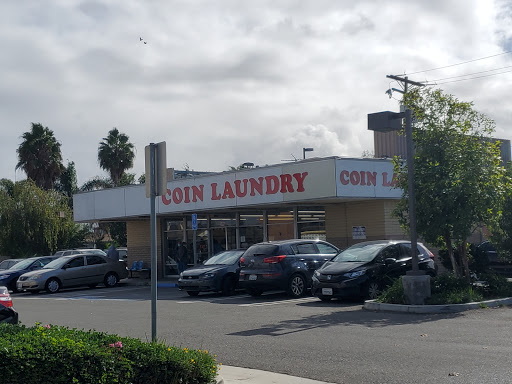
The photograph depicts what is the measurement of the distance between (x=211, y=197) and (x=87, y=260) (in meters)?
5.86

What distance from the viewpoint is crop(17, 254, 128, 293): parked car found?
26.2 meters

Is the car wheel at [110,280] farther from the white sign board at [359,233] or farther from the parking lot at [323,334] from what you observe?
the white sign board at [359,233]

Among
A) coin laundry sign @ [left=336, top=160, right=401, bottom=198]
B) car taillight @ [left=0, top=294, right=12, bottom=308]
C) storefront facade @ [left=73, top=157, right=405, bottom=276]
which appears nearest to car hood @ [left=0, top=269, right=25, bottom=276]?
storefront facade @ [left=73, top=157, right=405, bottom=276]

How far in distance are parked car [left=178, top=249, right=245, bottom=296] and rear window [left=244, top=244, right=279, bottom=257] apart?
50.5 inches

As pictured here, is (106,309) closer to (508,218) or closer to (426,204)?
(426,204)

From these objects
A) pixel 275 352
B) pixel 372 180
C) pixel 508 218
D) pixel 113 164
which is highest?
pixel 113 164

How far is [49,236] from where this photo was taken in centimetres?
4047

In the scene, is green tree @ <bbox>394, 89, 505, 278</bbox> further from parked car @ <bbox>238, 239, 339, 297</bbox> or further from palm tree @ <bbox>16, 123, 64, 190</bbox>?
palm tree @ <bbox>16, 123, 64, 190</bbox>

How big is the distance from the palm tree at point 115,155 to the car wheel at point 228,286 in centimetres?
3401

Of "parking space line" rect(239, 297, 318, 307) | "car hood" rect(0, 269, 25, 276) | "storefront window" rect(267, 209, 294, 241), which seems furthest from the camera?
"car hood" rect(0, 269, 25, 276)

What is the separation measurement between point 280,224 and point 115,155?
1160 inches

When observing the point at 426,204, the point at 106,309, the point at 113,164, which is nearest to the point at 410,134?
the point at 426,204

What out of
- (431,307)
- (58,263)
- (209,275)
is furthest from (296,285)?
(58,263)

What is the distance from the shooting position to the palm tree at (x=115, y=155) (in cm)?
5344
